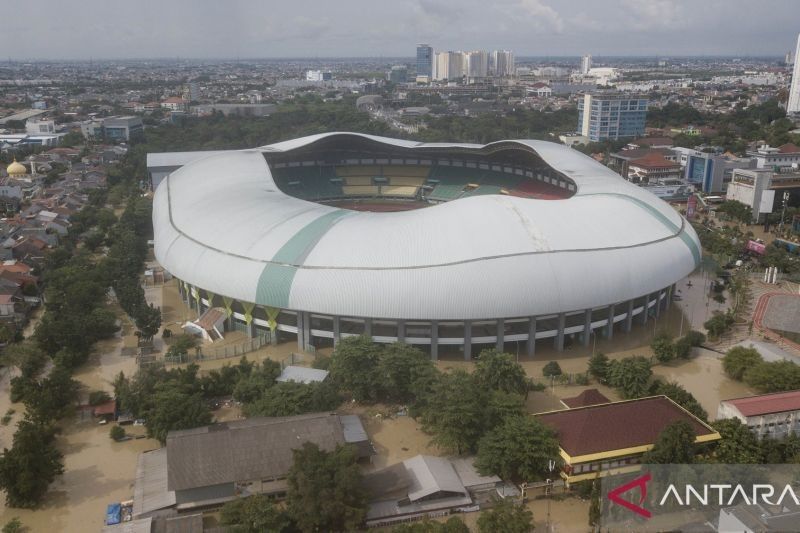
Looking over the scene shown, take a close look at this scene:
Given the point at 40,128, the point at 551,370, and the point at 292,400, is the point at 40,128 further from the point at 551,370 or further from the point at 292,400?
the point at 551,370

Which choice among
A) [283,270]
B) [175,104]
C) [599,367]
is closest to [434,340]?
[599,367]

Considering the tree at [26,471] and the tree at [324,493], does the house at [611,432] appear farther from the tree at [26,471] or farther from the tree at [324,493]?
the tree at [26,471]

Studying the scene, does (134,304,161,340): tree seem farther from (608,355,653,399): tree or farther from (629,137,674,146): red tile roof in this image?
(629,137,674,146): red tile roof

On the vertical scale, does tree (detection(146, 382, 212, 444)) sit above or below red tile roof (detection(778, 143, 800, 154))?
below

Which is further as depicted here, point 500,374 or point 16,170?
point 16,170

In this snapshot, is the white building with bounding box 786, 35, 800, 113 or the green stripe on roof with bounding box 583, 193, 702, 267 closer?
the green stripe on roof with bounding box 583, 193, 702, 267

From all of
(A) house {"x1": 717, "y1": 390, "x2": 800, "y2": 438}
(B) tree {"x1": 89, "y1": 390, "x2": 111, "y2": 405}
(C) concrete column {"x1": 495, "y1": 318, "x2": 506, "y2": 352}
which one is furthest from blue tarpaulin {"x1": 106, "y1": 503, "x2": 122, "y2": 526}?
(A) house {"x1": 717, "y1": 390, "x2": 800, "y2": 438}
